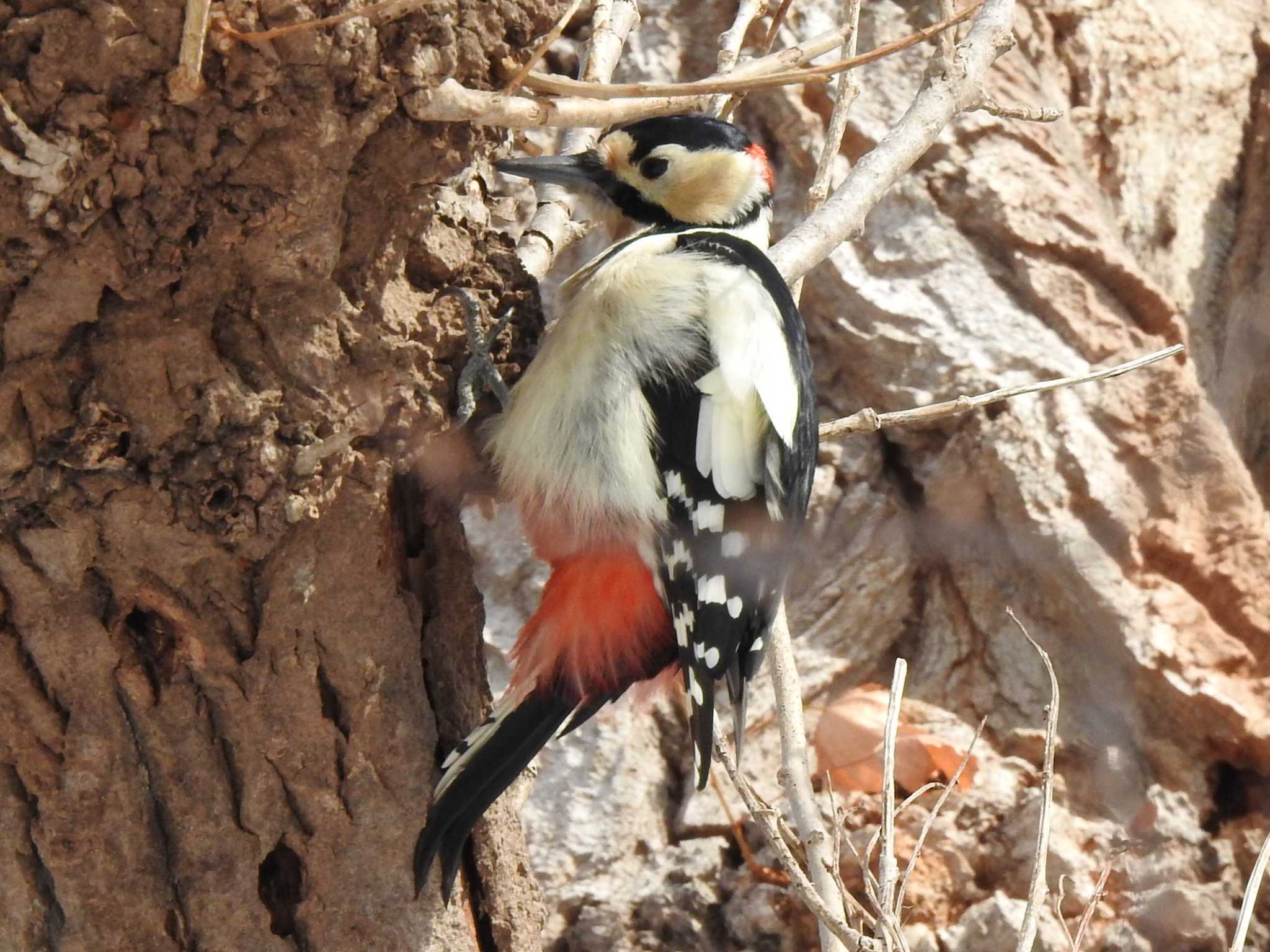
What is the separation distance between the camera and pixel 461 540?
182 cm

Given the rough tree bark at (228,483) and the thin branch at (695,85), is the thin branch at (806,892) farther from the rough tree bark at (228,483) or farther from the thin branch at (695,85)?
the thin branch at (695,85)

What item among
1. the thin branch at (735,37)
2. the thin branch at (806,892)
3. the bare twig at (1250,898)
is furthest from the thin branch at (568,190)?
the bare twig at (1250,898)

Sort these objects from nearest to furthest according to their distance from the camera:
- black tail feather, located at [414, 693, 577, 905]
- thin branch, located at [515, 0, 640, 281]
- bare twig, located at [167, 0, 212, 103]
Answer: bare twig, located at [167, 0, 212, 103]
black tail feather, located at [414, 693, 577, 905]
thin branch, located at [515, 0, 640, 281]

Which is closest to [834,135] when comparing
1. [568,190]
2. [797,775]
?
[568,190]

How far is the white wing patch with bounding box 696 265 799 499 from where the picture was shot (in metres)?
1.94

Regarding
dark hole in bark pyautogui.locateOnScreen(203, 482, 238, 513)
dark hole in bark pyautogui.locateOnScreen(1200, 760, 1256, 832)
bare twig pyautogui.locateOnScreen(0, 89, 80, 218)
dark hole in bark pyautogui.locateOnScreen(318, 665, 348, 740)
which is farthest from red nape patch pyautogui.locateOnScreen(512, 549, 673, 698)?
dark hole in bark pyautogui.locateOnScreen(1200, 760, 1256, 832)

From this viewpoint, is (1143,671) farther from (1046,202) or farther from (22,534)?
(22,534)

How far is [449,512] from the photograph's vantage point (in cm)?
182

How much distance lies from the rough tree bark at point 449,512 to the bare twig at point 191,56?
3cm

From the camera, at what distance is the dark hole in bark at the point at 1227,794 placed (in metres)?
2.77

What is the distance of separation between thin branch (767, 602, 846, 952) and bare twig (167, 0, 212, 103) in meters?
1.12

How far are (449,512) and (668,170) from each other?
0.73 metres

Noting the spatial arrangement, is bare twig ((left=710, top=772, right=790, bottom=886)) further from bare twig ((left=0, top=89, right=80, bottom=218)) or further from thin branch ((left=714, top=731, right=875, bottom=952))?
bare twig ((left=0, top=89, right=80, bottom=218))

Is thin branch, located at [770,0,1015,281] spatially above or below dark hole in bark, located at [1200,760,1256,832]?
above
